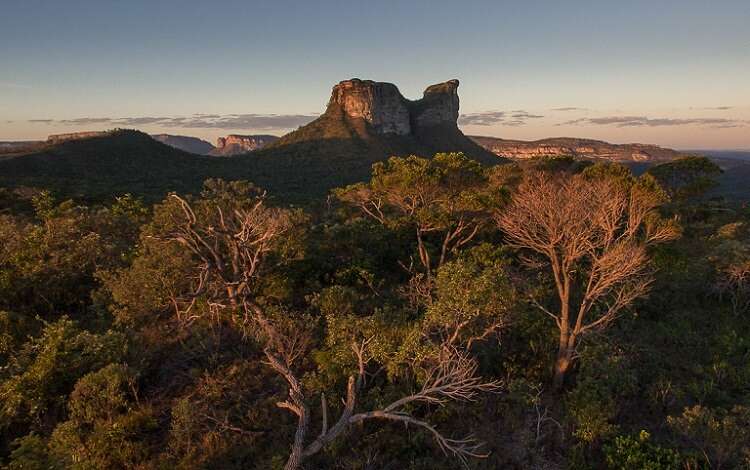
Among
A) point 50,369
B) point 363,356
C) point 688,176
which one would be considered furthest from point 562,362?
point 688,176

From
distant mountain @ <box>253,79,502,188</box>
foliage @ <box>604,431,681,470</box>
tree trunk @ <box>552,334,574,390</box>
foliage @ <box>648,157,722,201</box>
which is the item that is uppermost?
distant mountain @ <box>253,79,502,188</box>

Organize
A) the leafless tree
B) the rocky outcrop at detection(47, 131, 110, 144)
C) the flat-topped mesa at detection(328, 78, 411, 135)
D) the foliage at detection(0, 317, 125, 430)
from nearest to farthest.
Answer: the foliage at detection(0, 317, 125, 430), the leafless tree, the rocky outcrop at detection(47, 131, 110, 144), the flat-topped mesa at detection(328, 78, 411, 135)

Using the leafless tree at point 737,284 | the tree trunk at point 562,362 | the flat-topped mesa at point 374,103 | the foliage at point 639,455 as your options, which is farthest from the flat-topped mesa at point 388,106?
the foliage at point 639,455

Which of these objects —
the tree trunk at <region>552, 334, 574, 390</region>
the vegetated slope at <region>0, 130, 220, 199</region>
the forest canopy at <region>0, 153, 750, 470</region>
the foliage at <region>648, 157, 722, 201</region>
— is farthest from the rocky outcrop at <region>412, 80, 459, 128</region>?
the tree trunk at <region>552, 334, 574, 390</region>

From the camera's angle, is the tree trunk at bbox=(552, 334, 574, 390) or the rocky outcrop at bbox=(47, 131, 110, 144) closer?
the tree trunk at bbox=(552, 334, 574, 390)

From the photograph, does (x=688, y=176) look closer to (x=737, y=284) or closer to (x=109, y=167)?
(x=737, y=284)

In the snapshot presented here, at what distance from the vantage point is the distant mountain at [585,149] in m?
156

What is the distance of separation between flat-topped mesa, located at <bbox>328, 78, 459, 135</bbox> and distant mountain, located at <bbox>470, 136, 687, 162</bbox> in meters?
30.7

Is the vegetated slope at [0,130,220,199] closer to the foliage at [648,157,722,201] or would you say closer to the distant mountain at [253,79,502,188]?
the distant mountain at [253,79,502,188]

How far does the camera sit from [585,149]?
164375mm

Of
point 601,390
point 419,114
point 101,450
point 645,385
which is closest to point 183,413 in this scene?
point 101,450

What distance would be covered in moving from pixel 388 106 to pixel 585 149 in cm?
8827

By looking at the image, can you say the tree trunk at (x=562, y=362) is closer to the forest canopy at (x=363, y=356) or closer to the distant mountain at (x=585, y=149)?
the forest canopy at (x=363, y=356)

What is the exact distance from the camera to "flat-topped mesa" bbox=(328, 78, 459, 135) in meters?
123
